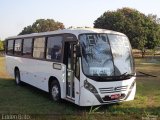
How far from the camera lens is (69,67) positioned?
1142 centimetres

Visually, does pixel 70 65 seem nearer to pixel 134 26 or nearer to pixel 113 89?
pixel 113 89

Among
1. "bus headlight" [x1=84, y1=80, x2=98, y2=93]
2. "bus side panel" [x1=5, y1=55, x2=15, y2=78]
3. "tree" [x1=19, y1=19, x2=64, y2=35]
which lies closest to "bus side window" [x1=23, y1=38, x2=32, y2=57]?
"bus side panel" [x1=5, y1=55, x2=15, y2=78]

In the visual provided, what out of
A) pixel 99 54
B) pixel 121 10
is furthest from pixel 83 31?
pixel 121 10

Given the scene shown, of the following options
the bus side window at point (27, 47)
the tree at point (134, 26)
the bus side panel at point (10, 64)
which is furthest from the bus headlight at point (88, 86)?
the tree at point (134, 26)

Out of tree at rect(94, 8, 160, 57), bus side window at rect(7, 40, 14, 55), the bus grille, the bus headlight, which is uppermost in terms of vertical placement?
tree at rect(94, 8, 160, 57)

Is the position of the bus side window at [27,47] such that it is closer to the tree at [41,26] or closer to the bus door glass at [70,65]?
the bus door glass at [70,65]

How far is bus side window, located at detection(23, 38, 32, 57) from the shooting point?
15653 millimetres

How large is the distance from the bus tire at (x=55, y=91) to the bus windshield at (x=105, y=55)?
2.10 metres

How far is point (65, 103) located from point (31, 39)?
467 centimetres

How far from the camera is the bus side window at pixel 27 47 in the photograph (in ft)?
51.4

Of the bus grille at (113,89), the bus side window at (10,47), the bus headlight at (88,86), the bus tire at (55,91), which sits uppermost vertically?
the bus side window at (10,47)

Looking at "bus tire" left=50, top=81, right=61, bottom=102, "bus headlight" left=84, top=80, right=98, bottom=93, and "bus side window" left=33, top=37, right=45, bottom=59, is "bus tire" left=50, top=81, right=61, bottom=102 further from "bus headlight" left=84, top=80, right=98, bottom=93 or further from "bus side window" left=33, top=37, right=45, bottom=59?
"bus headlight" left=84, top=80, right=98, bottom=93

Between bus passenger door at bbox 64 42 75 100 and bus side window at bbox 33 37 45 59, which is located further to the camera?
bus side window at bbox 33 37 45 59

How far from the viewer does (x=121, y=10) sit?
59.7m
